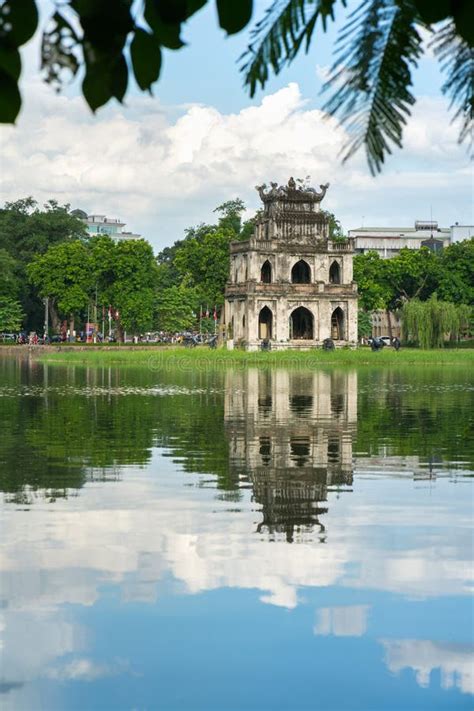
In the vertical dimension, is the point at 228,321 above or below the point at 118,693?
above

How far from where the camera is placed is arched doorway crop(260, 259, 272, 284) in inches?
2920

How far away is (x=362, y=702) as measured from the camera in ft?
20.9

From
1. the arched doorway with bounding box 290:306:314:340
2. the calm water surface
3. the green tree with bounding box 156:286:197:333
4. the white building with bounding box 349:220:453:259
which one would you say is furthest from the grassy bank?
the white building with bounding box 349:220:453:259

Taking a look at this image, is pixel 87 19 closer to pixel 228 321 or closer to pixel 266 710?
pixel 266 710

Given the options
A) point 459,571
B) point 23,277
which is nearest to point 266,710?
point 459,571

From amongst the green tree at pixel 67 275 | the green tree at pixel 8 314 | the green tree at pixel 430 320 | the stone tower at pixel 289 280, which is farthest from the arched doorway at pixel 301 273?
the green tree at pixel 8 314

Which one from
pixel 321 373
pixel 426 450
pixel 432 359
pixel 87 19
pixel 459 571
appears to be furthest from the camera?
pixel 432 359

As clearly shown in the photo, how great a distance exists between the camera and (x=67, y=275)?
86.6 m

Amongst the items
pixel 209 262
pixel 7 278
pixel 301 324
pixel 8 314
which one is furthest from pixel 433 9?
pixel 7 278

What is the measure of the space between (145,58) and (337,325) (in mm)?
72140

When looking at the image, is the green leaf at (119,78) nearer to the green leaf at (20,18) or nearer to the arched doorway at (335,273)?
the green leaf at (20,18)

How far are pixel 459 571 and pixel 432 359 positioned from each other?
53.2 m

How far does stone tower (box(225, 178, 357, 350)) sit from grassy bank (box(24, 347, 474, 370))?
5.74 m

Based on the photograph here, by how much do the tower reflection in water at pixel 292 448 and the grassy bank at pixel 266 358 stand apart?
23.7 metres
